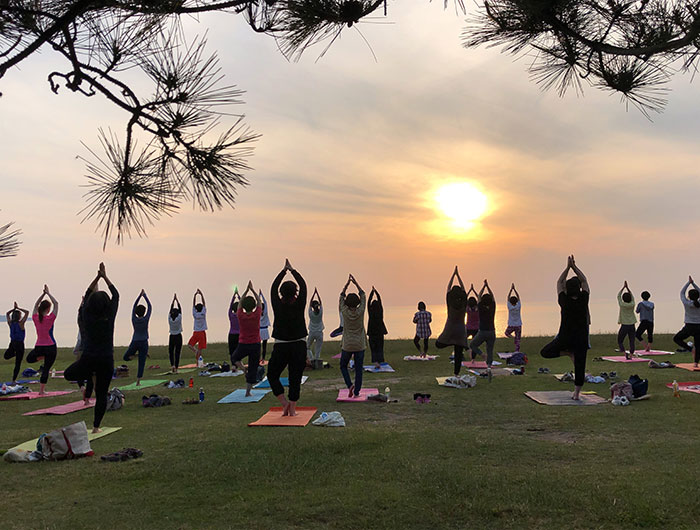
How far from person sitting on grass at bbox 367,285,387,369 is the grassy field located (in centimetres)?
676

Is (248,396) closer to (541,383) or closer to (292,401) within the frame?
(292,401)

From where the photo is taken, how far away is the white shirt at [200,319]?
56.0 ft

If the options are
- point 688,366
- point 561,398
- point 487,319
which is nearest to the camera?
point 561,398

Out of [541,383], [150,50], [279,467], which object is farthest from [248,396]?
[150,50]

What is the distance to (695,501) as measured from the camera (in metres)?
4.48

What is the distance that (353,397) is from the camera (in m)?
10.6

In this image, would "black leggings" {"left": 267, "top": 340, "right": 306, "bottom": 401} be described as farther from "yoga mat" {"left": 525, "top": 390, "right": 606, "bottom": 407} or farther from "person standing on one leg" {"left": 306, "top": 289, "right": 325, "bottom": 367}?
"person standing on one leg" {"left": 306, "top": 289, "right": 325, "bottom": 367}

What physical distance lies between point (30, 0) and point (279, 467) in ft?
15.6

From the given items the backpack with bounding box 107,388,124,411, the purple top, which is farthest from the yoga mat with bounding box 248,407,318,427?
the purple top

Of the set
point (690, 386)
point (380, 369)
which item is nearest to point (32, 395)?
point (380, 369)

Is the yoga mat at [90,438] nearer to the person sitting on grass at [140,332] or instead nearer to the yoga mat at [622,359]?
the person sitting on grass at [140,332]

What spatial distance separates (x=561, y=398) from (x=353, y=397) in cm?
397

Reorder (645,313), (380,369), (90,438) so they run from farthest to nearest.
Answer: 1. (645,313)
2. (380,369)
3. (90,438)

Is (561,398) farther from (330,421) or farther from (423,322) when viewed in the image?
(423,322)
